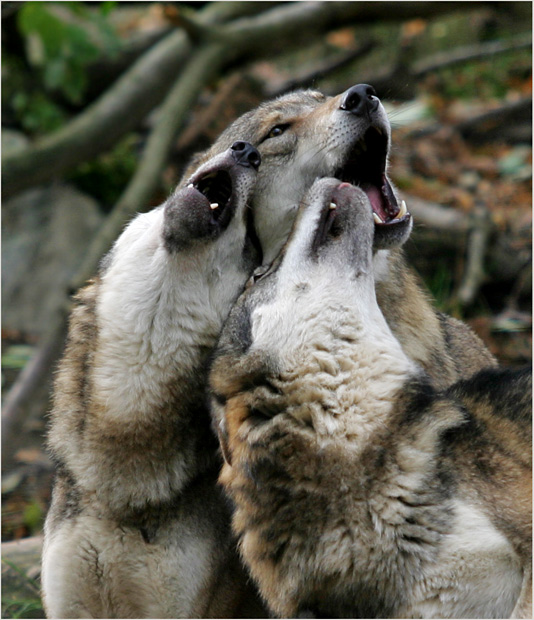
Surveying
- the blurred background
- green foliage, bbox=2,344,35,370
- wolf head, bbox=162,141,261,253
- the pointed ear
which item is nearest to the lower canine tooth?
wolf head, bbox=162,141,261,253

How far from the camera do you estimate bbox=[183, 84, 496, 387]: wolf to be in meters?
4.63

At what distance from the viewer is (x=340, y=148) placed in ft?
15.2

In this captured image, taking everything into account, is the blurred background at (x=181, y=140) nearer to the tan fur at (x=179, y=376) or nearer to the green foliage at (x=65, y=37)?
the green foliage at (x=65, y=37)

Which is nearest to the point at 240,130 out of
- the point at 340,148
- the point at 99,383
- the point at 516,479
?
the point at 340,148

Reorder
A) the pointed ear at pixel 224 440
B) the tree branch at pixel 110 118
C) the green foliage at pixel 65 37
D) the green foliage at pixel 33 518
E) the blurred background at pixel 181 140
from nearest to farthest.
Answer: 1. the pointed ear at pixel 224 440
2. the green foliage at pixel 33 518
3. the green foliage at pixel 65 37
4. the blurred background at pixel 181 140
5. the tree branch at pixel 110 118

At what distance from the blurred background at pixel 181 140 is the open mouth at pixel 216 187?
2.93 meters

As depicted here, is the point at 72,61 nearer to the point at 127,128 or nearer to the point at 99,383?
the point at 127,128

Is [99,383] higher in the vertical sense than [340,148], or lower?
lower

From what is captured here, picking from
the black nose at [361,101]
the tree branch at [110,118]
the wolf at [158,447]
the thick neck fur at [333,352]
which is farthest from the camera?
the tree branch at [110,118]

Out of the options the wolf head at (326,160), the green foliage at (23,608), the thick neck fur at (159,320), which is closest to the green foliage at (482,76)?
the wolf head at (326,160)

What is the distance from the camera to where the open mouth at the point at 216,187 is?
452cm

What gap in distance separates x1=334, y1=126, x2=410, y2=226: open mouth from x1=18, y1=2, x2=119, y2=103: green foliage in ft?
11.8

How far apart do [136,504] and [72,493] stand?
0.41 meters

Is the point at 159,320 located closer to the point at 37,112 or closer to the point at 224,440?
the point at 224,440
